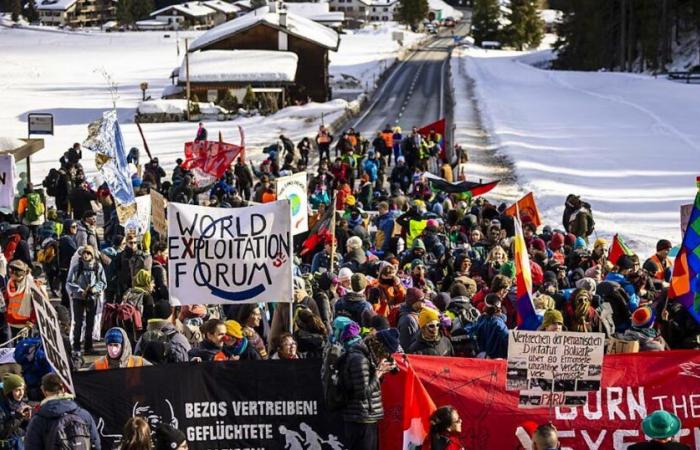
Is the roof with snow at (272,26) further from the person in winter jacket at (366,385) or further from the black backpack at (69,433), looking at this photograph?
the black backpack at (69,433)

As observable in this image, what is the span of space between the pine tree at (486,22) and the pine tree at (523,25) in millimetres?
2455

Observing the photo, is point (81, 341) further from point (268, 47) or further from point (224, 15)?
point (224, 15)

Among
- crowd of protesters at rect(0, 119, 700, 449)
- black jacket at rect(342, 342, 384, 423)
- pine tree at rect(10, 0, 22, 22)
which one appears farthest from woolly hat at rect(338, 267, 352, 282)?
pine tree at rect(10, 0, 22, 22)

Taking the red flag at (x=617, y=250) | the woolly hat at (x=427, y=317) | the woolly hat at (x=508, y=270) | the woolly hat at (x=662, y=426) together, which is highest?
the woolly hat at (x=427, y=317)

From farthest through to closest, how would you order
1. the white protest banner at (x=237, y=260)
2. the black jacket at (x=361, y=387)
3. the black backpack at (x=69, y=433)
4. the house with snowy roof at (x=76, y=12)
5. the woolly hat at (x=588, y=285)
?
1. the house with snowy roof at (x=76, y=12)
2. the woolly hat at (x=588, y=285)
3. the white protest banner at (x=237, y=260)
4. the black jacket at (x=361, y=387)
5. the black backpack at (x=69, y=433)

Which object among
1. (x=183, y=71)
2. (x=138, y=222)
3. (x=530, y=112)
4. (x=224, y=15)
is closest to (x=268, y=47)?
(x=183, y=71)

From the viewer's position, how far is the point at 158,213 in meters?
16.4

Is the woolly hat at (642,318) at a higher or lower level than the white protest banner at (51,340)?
lower

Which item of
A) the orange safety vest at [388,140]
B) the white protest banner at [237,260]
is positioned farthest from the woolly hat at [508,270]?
the orange safety vest at [388,140]

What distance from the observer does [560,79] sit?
81.8 metres

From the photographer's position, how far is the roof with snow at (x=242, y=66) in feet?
190

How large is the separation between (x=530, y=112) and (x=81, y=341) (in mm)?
45210

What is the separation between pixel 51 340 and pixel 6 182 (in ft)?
34.5

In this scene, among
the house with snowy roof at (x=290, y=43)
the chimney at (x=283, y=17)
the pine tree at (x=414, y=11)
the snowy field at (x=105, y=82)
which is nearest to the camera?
the snowy field at (x=105, y=82)
